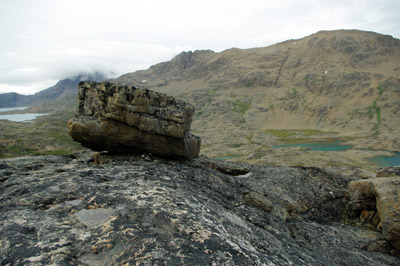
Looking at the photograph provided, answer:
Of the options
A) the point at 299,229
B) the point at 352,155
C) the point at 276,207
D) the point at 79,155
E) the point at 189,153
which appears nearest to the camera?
the point at 299,229

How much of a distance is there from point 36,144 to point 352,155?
165432 millimetres

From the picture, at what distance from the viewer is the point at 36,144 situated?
385ft

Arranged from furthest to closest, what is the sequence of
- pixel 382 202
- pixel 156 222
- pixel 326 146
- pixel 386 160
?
pixel 326 146 < pixel 386 160 < pixel 382 202 < pixel 156 222

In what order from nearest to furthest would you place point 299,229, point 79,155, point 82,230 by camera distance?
point 82,230
point 299,229
point 79,155

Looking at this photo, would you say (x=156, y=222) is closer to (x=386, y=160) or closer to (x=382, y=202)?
(x=382, y=202)

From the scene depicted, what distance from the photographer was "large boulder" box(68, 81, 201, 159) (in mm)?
15352

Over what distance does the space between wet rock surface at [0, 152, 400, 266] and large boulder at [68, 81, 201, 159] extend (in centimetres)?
117

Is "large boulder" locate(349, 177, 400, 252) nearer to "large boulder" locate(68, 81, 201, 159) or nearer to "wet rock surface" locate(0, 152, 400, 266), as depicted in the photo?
"wet rock surface" locate(0, 152, 400, 266)

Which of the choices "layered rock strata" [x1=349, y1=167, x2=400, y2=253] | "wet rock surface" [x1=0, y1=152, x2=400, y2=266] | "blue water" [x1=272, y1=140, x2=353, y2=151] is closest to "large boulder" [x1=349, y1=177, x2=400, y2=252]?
"layered rock strata" [x1=349, y1=167, x2=400, y2=253]

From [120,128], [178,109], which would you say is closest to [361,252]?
[178,109]

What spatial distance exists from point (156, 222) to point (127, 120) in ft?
29.6

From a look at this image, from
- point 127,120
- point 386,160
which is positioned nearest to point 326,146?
point 386,160

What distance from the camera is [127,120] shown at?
15500mm

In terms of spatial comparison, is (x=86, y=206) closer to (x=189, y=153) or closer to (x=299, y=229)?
(x=189, y=153)
